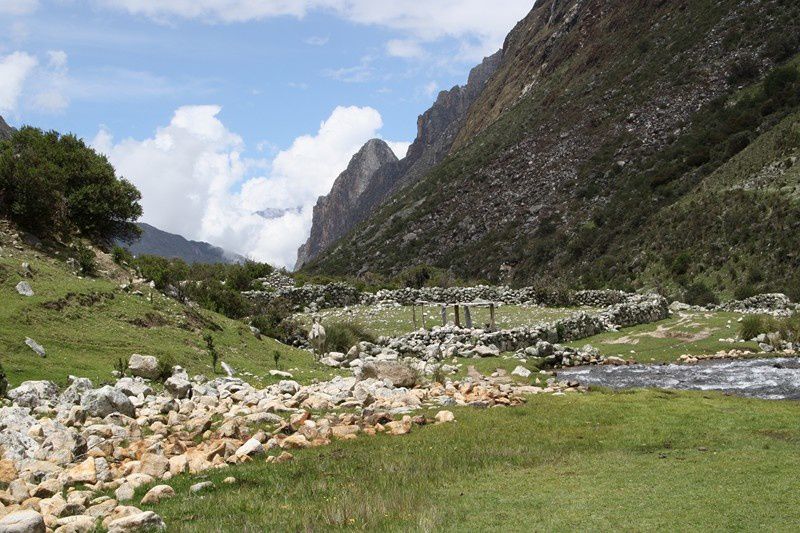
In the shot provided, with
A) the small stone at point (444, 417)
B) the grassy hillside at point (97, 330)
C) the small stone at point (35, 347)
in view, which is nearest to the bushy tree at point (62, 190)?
the grassy hillside at point (97, 330)

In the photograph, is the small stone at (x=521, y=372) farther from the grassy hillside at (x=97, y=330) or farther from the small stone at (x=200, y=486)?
the small stone at (x=200, y=486)

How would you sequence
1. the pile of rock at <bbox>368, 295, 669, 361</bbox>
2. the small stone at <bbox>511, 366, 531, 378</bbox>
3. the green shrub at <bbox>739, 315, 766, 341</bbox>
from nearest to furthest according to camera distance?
the small stone at <bbox>511, 366, 531, 378</bbox> < the green shrub at <bbox>739, 315, 766, 341</bbox> < the pile of rock at <bbox>368, 295, 669, 361</bbox>

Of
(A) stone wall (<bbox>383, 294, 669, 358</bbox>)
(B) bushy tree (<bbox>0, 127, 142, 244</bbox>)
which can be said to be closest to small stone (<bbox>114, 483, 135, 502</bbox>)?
(A) stone wall (<bbox>383, 294, 669, 358</bbox>)

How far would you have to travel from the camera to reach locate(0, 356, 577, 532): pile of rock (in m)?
8.86

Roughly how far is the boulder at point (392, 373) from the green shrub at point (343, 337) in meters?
10.5

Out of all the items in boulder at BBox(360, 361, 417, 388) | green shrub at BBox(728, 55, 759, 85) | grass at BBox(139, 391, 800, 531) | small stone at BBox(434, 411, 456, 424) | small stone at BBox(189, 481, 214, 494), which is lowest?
grass at BBox(139, 391, 800, 531)

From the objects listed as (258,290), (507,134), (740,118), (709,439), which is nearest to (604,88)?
(507,134)

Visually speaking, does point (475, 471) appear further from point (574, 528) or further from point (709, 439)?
point (709, 439)

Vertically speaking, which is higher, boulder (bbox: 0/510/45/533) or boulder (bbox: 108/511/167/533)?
boulder (bbox: 0/510/45/533)

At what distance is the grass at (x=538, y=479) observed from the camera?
7.91 m

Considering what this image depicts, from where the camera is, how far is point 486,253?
256 ft

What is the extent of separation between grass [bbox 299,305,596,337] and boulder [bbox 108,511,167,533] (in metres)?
27.0

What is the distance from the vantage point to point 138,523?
7562 mm

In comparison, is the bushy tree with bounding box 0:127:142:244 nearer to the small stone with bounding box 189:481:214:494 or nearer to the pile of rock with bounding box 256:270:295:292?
the pile of rock with bounding box 256:270:295:292
